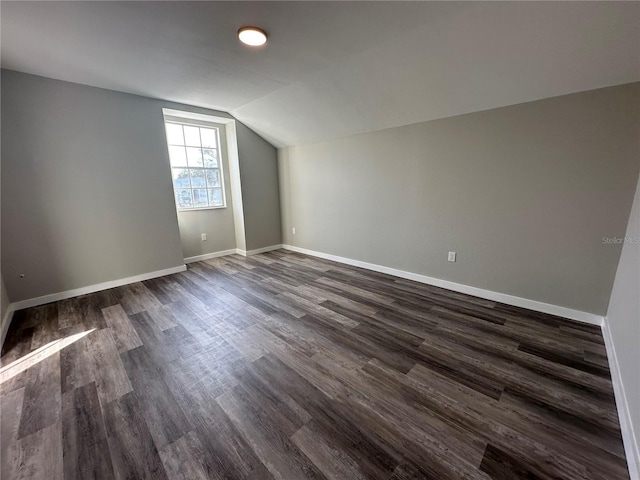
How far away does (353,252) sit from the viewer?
13.4ft

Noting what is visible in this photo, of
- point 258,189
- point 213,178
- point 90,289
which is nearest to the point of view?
point 90,289

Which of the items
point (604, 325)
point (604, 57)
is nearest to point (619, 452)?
point (604, 325)

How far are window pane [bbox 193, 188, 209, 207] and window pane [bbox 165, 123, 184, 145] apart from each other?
78 centimetres

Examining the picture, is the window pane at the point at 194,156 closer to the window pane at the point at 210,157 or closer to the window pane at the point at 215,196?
the window pane at the point at 210,157

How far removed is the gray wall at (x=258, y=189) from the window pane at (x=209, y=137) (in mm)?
510

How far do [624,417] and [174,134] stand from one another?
5417 millimetres

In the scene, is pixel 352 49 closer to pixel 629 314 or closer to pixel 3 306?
pixel 629 314

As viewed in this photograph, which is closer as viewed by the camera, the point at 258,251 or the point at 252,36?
the point at 252,36

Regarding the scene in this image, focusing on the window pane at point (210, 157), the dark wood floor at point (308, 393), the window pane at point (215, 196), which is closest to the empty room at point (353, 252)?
the dark wood floor at point (308, 393)

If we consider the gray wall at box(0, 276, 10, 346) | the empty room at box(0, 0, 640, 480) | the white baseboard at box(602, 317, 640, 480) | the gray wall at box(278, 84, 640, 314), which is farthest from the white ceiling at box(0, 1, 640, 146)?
the gray wall at box(0, 276, 10, 346)

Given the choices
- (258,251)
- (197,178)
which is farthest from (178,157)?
(258,251)

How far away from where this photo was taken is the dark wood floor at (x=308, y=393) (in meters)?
1.20

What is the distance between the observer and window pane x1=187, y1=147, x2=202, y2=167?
4289 mm

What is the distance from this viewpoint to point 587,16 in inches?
61.9
